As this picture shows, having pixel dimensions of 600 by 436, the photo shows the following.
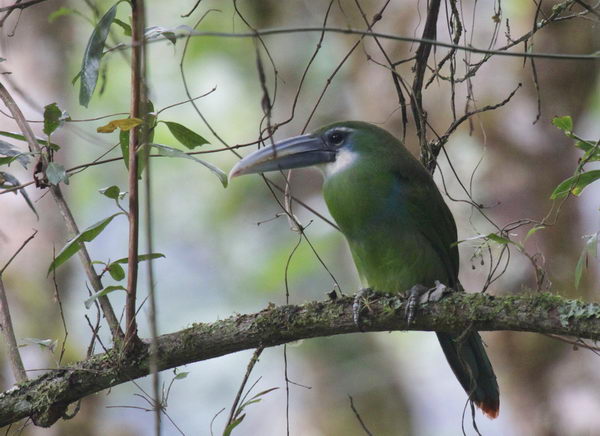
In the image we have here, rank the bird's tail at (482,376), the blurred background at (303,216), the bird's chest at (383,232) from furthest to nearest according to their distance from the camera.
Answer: the blurred background at (303,216) < the bird's chest at (383,232) < the bird's tail at (482,376)

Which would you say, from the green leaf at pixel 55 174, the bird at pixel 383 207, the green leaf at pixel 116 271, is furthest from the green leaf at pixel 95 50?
the bird at pixel 383 207

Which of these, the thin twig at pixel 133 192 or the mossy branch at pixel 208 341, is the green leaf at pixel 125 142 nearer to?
the thin twig at pixel 133 192

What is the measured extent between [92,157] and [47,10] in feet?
6.62

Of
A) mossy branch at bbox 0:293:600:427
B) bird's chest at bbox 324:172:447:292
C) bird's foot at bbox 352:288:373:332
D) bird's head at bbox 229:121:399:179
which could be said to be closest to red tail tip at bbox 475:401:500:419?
bird's chest at bbox 324:172:447:292

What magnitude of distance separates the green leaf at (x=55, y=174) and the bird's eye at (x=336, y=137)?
132cm

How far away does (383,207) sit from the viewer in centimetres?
321

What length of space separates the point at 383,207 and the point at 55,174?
1377mm

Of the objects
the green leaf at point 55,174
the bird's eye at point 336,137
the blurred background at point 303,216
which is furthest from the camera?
the blurred background at point 303,216

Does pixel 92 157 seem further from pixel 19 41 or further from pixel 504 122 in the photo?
pixel 504 122

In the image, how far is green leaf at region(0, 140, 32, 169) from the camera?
2.39 meters

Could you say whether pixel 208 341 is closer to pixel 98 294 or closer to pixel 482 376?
pixel 98 294

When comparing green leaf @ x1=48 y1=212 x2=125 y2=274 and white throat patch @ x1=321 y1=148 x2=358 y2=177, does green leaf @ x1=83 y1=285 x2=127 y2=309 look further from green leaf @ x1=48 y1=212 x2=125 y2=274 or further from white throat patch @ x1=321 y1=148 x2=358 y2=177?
white throat patch @ x1=321 y1=148 x2=358 y2=177

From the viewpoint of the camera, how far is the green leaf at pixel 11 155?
2.39m

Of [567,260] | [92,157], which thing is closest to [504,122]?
[567,260]
